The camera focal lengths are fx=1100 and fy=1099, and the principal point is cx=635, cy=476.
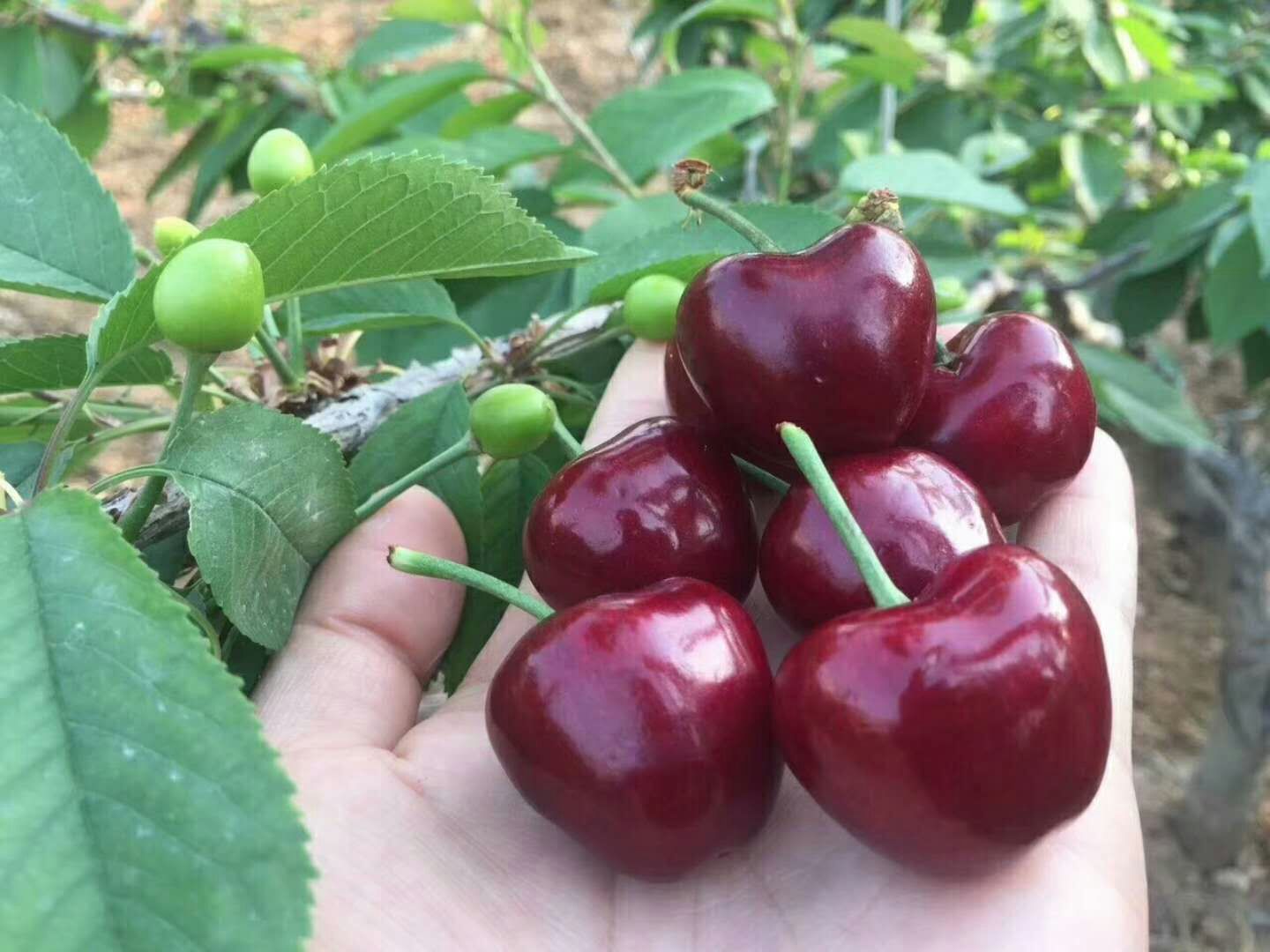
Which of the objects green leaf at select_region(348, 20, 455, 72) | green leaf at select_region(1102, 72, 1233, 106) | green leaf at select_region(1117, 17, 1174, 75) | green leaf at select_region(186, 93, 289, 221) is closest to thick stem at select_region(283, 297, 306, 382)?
green leaf at select_region(348, 20, 455, 72)

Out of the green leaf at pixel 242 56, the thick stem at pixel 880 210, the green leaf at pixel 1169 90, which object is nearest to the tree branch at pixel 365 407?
the thick stem at pixel 880 210

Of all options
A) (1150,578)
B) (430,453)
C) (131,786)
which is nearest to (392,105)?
(430,453)

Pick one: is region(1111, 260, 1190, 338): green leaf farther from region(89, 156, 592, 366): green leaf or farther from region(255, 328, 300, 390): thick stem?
region(255, 328, 300, 390): thick stem

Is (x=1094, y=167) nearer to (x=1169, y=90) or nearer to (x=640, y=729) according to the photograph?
(x=1169, y=90)

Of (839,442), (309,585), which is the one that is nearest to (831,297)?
(839,442)

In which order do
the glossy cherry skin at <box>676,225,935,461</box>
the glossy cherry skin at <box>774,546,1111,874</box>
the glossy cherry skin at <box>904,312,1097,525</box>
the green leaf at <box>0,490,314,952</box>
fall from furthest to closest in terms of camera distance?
1. the glossy cherry skin at <box>904,312,1097,525</box>
2. the glossy cherry skin at <box>676,225,935,461</box>
3. the glossy cherry skin at <box>774,546,1111,874</box>
4. the green leaf at <box>0,490,314,952</box>

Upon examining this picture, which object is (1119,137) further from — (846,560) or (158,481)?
(158,481)
